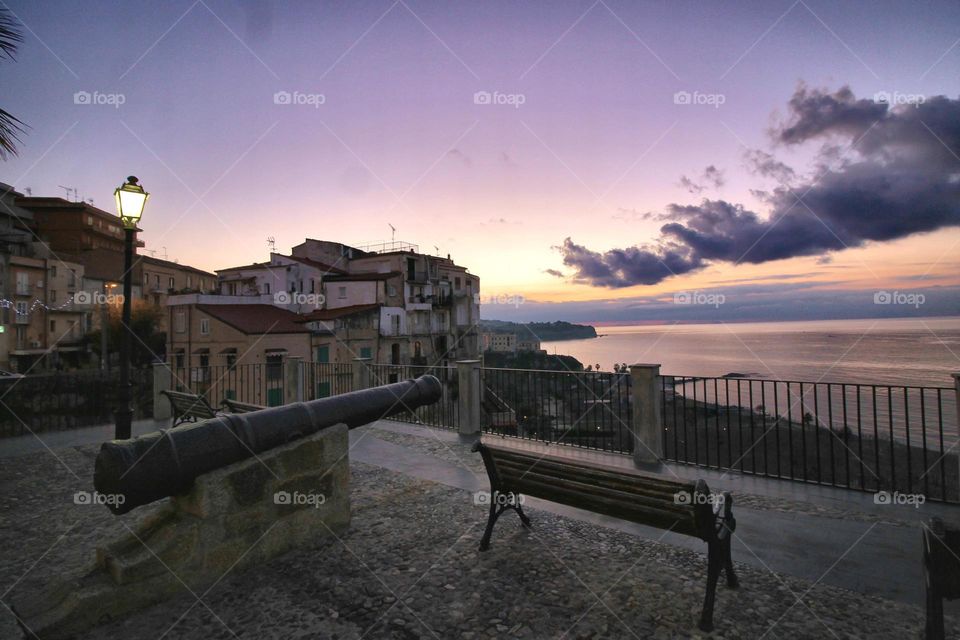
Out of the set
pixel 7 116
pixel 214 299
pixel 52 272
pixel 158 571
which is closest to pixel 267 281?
pixel 214 299

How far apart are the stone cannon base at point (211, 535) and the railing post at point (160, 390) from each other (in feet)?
24.9

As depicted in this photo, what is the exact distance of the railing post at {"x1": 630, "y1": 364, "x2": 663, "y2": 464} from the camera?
6.50 m

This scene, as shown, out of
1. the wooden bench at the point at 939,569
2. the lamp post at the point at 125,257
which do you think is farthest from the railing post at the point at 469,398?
the wooden bench at the point at 939,569

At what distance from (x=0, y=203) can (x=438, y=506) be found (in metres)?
51.6

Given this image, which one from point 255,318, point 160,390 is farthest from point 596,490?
point 255,318

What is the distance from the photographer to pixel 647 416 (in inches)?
257

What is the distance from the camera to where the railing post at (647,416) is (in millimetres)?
6504

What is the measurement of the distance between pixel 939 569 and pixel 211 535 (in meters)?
4.42

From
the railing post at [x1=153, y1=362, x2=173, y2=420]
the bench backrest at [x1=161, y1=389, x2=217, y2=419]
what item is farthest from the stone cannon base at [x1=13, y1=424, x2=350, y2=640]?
the railing post at [x1=153, y1=362, x2=173, y2=420]

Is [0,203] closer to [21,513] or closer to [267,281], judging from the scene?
[267,281]

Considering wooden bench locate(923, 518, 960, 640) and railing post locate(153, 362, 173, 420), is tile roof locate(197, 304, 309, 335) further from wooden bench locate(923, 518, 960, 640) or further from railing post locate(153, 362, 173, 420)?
wooden bench locate(923, 518, 960, 640)

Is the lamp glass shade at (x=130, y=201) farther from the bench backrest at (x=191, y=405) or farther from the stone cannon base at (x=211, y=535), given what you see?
the stone cannon base at (x=211, y=535)

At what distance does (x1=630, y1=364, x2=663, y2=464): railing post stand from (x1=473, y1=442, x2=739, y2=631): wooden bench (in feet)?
8.68

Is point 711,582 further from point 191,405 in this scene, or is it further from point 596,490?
point 191,405
